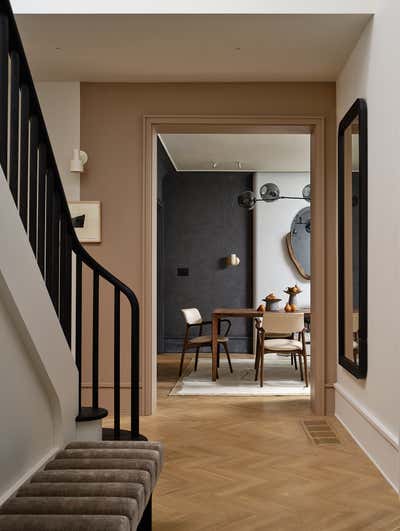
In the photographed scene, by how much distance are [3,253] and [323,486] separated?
234 centimetres

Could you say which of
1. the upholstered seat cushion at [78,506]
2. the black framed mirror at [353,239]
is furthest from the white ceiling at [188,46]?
the upholstered seat cushion at [78,506]

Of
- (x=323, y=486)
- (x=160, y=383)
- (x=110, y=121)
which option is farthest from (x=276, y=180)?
(x=323, y=486)

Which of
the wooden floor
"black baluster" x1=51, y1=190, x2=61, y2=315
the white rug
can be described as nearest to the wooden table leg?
the white rug

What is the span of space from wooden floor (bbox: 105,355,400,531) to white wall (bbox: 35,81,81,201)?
7.19 feet

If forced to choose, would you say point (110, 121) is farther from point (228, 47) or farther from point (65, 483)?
point (65, 483)

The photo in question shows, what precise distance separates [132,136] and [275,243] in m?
5.19

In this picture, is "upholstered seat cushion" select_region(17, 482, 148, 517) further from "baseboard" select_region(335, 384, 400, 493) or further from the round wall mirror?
the round wall mirror

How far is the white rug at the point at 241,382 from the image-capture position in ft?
22.9

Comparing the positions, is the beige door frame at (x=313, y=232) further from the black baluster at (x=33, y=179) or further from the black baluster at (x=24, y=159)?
the black baluster at (x=24, y=159)

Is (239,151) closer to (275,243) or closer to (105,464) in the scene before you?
(275,243)

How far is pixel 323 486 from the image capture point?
3.79 meters

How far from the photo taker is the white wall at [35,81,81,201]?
5.91 m

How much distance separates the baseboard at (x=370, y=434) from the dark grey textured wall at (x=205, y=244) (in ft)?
17.3

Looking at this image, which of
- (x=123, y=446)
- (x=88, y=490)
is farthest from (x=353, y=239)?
(x=88, y=490)
